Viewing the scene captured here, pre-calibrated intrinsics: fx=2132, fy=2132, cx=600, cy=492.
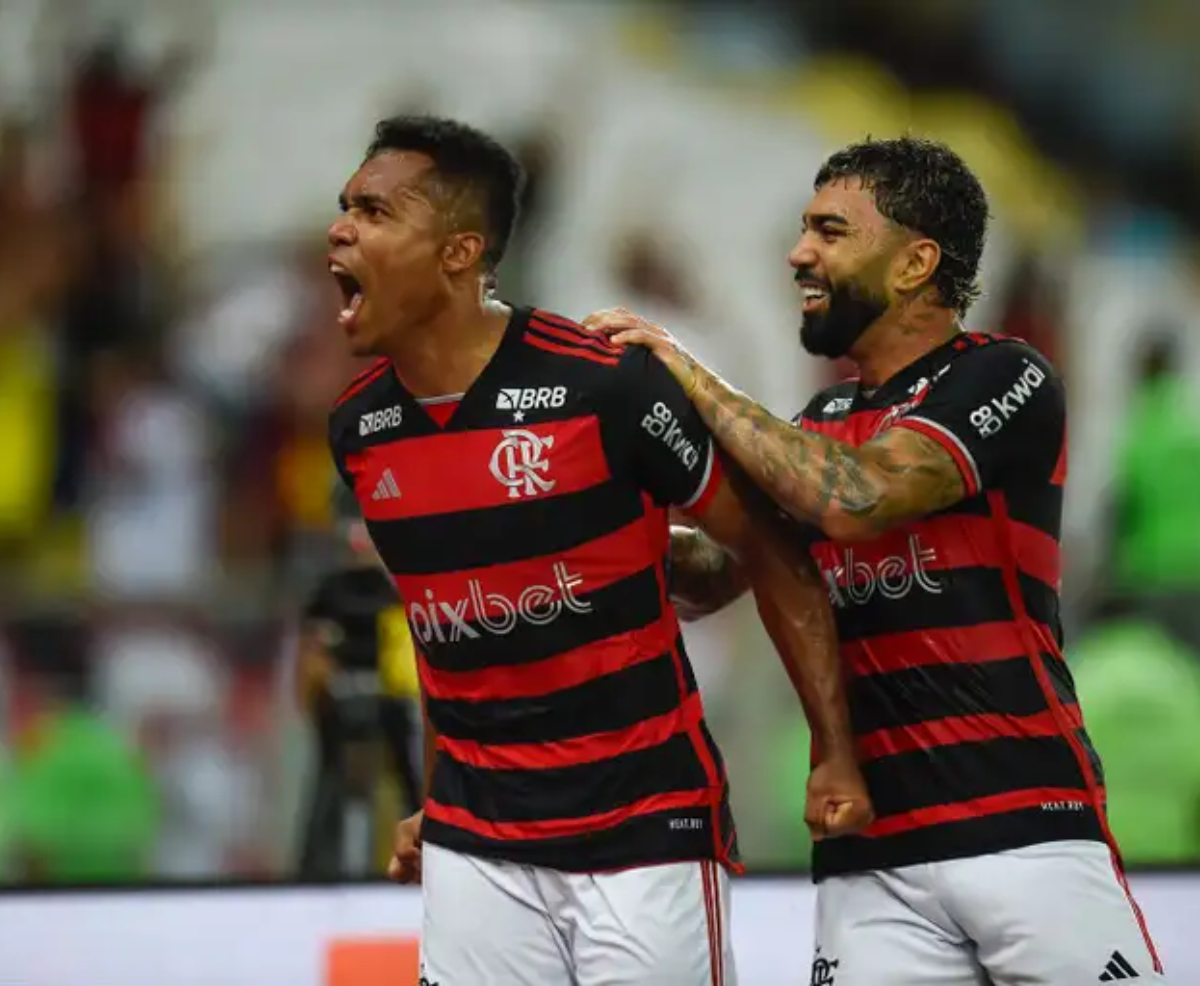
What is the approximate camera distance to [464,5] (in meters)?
9.68

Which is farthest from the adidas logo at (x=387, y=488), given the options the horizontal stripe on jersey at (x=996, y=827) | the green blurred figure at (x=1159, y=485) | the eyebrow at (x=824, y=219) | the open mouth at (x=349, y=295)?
the green blurred figure at (x=1159, y=485)

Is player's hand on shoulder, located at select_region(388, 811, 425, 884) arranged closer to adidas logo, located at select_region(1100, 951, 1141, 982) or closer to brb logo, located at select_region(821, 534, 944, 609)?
brb logo, located at select_region(821, 534, 944, 609)

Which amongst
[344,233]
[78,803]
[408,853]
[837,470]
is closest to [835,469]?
[837,470]

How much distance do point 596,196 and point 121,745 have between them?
3786 millimetres

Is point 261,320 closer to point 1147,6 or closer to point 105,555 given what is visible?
point 105,555

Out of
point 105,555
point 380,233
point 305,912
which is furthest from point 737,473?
point 105,555

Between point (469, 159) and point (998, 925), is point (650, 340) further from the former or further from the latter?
point (998, 925)

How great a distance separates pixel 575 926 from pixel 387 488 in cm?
70

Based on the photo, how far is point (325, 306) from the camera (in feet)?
28.0

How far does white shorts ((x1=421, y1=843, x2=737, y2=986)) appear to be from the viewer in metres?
2.98

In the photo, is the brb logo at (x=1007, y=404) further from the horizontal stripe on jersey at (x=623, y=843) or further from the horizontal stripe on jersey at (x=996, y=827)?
the horizontal stripe on jersey at (x=623, y=843)

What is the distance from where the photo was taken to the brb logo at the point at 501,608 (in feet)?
10.1

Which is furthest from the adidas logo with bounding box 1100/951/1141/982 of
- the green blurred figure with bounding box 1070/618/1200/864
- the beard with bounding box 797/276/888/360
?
the green blurred figure with bounding box 1070/618/1200/864

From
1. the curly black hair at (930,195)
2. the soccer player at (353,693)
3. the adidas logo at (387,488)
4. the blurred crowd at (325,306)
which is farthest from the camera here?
the blurred crowd at (325,306)
